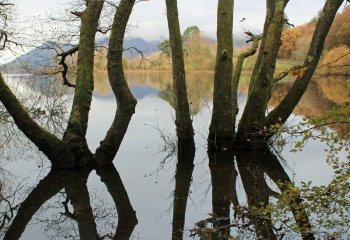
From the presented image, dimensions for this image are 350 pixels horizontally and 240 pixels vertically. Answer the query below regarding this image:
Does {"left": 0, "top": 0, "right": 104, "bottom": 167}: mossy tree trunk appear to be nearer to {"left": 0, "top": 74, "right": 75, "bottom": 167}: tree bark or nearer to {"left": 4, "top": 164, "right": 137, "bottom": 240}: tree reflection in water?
{"left": 0, "top": 74, "right": 75, "bottom": 167}: tree bark

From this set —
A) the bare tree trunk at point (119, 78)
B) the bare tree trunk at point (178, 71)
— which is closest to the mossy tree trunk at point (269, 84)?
the bare tree trunk at point (178, 71)

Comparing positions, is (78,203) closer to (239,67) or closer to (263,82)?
(263,82)

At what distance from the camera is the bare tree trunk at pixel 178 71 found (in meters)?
11.6

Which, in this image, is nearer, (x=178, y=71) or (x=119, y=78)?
(x=119, y=78)

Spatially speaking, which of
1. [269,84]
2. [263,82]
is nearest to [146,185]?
[263,82]

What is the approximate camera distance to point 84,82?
10312mm

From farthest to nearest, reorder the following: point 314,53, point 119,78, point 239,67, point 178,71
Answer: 1. point 239,67
2. point 178,71
3. point 314,53
4. point 119,78

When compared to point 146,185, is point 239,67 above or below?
above

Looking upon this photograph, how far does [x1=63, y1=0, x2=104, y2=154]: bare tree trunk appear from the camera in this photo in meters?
10.1

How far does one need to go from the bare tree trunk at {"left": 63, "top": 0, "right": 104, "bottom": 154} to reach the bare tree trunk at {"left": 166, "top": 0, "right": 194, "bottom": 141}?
2044mm

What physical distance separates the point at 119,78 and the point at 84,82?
0.81 meters

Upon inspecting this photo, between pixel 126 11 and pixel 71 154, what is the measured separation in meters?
3.41

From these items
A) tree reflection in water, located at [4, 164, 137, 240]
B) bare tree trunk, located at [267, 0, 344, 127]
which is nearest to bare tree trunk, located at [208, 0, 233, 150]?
bare tree trunk, located at [267, 0, 344, 127]

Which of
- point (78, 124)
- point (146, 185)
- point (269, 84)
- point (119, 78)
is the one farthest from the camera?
point (269, 84)
